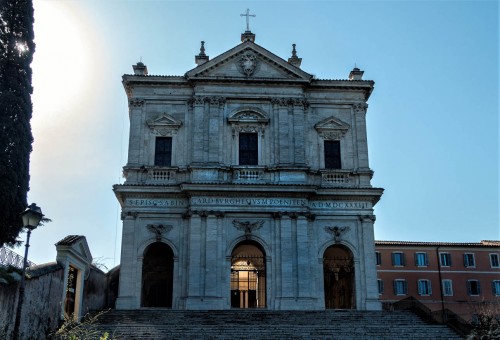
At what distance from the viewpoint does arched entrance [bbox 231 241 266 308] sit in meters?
33.0

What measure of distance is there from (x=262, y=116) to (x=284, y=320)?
37.4ft

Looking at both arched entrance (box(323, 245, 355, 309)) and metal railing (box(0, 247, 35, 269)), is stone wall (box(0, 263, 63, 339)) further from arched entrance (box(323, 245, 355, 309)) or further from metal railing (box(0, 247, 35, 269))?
arched entrance (box(323, 245, 355, 309))

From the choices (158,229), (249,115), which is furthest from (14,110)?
(249,115)

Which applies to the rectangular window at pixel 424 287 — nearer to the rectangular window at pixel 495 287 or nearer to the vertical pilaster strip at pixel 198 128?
the rectangular window at pixel 495 287

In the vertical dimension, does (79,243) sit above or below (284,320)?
above

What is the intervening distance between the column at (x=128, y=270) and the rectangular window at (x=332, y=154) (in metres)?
10.6

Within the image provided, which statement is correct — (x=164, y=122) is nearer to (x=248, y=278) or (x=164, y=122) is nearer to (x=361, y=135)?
(x=248, y=278)

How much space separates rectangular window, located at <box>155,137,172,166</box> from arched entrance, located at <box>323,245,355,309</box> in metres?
9.85

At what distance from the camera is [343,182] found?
31391mm

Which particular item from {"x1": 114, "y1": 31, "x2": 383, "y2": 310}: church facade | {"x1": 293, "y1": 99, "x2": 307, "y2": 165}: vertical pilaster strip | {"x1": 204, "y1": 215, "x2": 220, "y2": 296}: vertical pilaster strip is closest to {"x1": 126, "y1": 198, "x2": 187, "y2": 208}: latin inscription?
{"x1": 114, "y1": 31, "x2": 383, "y2": 310}: church facade

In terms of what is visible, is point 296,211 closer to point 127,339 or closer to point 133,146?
point 133,146

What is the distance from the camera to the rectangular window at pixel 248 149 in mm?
31531

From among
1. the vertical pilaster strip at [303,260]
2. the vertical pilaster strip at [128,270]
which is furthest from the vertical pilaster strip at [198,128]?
A: the vertical pilaster strip at [303,260]

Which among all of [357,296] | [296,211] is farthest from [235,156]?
[357,296]
